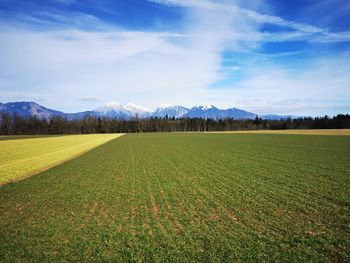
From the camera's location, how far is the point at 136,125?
548 feet

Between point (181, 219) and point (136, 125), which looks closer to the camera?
point (181, 219)

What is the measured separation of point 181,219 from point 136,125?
159m

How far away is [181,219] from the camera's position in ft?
33.1

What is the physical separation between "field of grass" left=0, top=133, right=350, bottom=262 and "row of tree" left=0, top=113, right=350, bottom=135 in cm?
13972

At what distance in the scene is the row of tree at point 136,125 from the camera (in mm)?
134500

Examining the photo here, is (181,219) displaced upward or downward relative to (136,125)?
downward

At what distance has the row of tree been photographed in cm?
13450

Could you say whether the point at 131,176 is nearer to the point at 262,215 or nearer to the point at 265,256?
the point at 262,215

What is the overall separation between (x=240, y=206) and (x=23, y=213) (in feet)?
33.2

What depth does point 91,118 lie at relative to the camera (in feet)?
536

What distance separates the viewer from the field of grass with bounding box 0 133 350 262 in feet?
24.4

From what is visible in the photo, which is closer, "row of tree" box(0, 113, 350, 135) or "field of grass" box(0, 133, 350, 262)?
"field of grass" box(0, 133, 350, 262)

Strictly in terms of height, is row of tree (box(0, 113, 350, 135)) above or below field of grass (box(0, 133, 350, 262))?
above

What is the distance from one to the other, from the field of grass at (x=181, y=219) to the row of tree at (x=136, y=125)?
139719 mm
